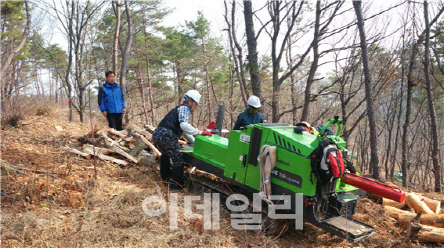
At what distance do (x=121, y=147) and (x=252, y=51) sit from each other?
14.2ft

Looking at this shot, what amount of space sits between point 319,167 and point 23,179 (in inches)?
176

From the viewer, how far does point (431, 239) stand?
4223 mm

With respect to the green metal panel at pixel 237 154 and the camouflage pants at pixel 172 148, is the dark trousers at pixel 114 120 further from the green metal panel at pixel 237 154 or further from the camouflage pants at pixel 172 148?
the green metal panel at pixel 237 154

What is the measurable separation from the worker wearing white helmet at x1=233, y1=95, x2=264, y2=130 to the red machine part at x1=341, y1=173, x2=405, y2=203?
7.82ft

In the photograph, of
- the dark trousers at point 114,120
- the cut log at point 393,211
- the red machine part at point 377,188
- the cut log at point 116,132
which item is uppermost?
the dark trousers at point 114,120

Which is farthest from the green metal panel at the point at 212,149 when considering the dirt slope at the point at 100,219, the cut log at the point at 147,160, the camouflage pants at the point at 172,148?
the cut log at the point at 147,160

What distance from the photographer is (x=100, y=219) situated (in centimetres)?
396

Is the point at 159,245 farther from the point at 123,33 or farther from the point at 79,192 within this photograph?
the point at 123,33

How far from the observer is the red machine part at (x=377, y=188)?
357cm

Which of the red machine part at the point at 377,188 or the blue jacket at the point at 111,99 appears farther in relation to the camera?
the blue jacket at the point at 111,99

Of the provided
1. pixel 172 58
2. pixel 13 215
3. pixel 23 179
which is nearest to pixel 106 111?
pixel 23 179

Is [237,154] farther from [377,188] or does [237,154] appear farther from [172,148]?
[377,188]

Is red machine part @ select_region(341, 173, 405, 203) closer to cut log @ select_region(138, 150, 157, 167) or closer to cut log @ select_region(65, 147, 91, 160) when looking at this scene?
cut log @ select_region(138, 150, 157, 167)

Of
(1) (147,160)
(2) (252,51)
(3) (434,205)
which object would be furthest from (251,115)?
(3) (434,205)
